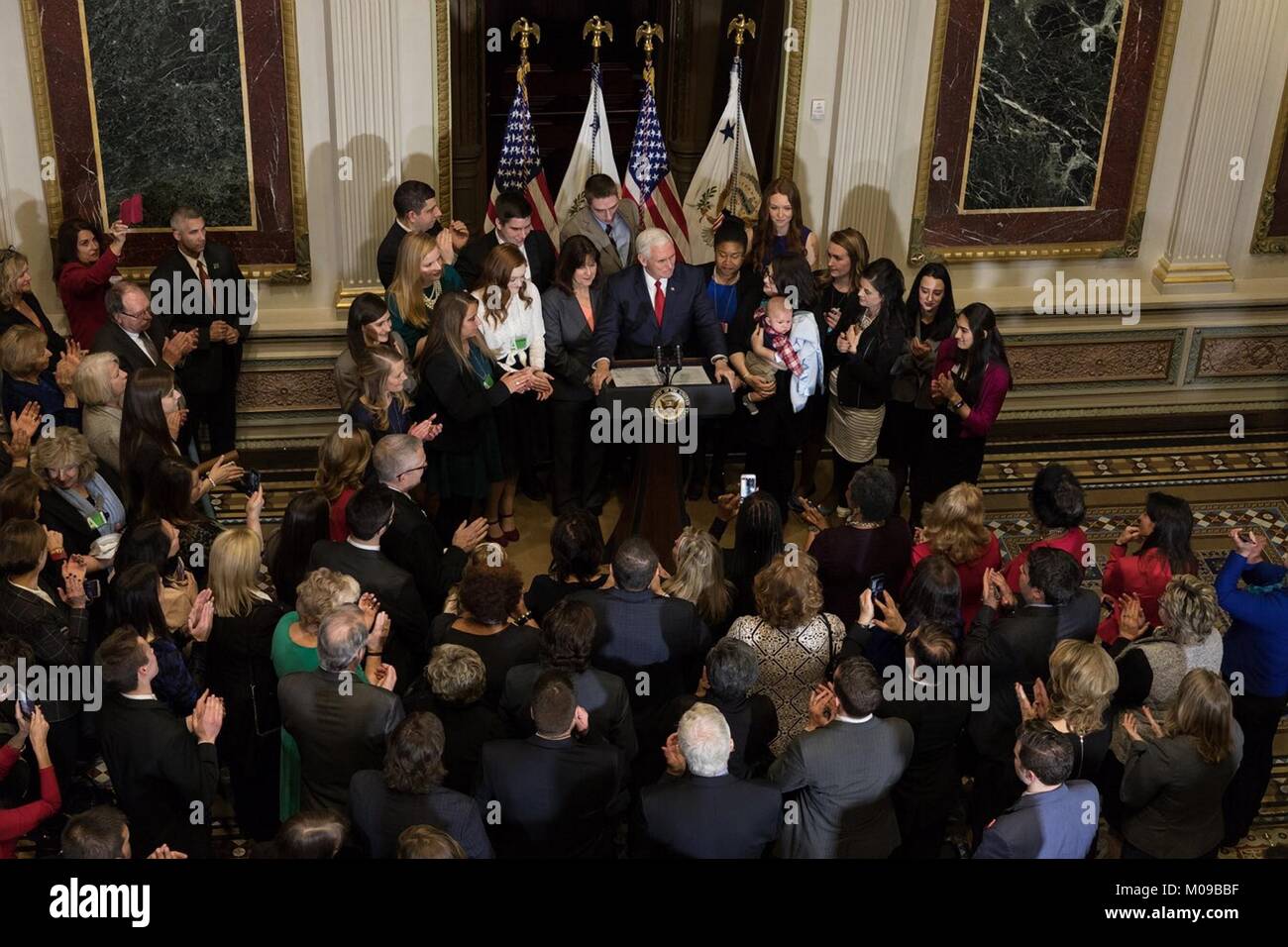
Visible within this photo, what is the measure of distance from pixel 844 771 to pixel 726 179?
16.3 feet

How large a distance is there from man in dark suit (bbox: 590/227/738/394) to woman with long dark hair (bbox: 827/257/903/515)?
0.59 m

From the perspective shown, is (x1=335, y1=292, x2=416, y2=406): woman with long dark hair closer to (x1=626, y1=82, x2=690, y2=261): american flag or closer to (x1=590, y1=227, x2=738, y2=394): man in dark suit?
(x1=590, y1=227, x2=738, y2=394): man in dark suit

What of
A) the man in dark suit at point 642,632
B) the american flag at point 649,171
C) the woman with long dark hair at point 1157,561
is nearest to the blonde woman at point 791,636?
the man in dark suit at point 642,632

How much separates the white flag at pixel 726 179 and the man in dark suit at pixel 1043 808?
4.87 m

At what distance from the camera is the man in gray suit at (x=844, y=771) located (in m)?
5.21

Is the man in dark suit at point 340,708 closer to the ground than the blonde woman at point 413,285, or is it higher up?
closer to the ground

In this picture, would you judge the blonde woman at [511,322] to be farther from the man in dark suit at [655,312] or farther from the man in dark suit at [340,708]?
the man in dark suit at [340,708]

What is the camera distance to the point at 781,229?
27.7 ft

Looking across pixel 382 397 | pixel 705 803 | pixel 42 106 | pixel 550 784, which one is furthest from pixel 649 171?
pixel 705 803

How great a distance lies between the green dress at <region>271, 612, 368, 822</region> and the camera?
5520 mm

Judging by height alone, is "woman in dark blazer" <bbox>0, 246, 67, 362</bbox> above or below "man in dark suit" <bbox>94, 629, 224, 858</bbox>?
above

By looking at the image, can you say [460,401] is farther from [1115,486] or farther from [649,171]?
[1115,486]

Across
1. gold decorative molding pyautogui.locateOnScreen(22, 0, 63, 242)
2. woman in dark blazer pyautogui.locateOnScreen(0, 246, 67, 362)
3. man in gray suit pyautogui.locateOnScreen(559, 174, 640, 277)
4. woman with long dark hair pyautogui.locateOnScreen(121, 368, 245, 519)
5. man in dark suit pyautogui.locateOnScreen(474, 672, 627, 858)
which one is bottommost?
man in dark suit pyautogui.locateOnScreen(474, 672, 627, 858)

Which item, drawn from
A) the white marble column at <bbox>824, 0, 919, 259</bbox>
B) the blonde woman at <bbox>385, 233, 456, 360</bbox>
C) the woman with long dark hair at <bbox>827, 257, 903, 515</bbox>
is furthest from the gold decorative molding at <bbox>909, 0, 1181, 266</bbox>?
the blonde woman at <bbox>385, 233, 456, 360</bbox>
